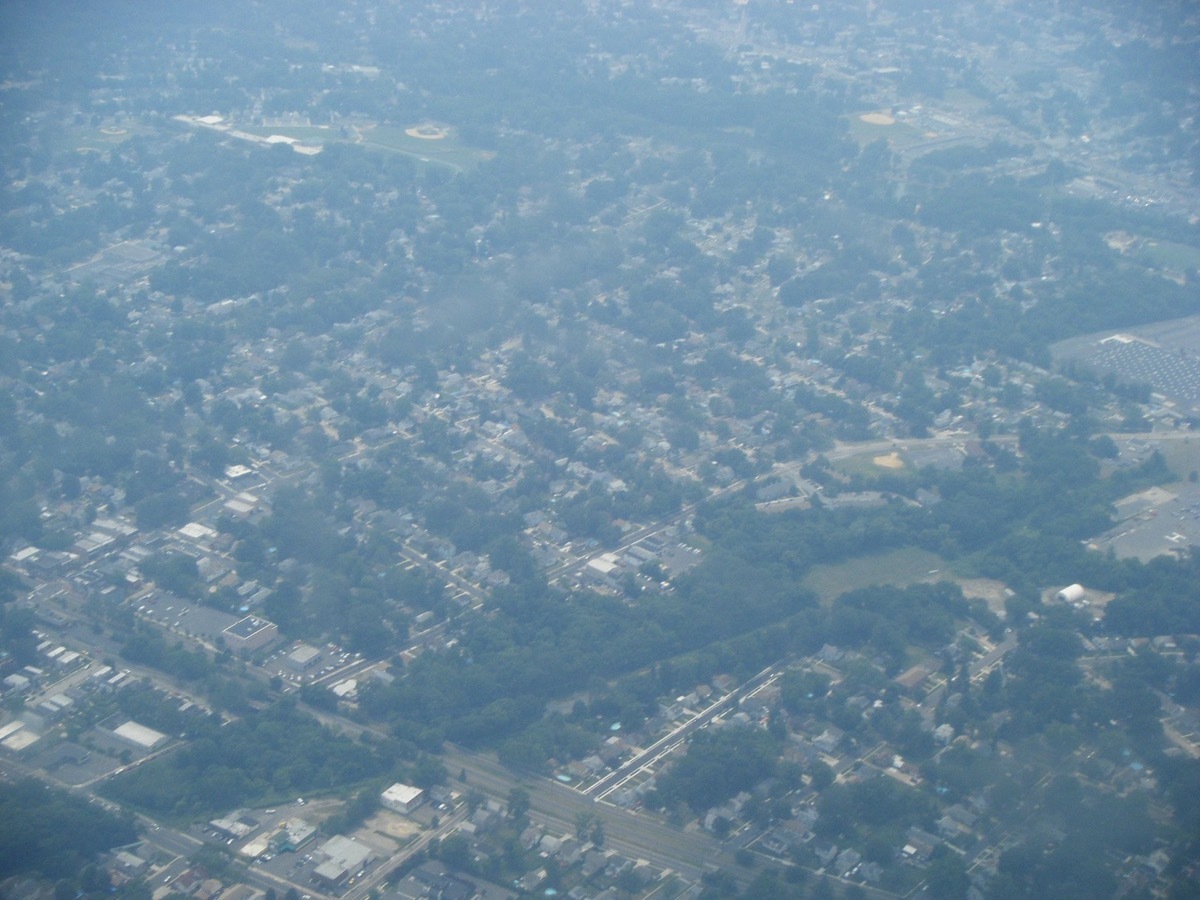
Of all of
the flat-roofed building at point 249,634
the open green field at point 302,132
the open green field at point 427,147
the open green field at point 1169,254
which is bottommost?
the flat-roofed building at point 249,634

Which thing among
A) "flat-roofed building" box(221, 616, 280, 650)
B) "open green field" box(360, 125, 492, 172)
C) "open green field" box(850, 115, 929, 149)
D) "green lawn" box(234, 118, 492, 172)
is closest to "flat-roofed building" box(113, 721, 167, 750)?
"flat-roofed building" box(221, 616, 280, 650)

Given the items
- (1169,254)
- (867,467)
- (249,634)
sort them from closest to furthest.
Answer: (249,634)
(867,467)
(1169,254)

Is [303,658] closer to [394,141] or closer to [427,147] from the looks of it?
[427,147]

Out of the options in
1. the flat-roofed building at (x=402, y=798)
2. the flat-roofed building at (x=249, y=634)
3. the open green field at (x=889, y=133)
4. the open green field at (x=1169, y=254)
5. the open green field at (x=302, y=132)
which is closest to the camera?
the flat-roofed building at (x=402, y=798)

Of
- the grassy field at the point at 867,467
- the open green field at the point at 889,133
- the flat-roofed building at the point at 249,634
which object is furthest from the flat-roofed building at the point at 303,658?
the open green field at the point at 889,133

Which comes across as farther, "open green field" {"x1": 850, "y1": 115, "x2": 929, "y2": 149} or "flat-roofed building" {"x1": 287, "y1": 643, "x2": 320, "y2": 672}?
"open green field" {"x1": 850, "y1": 115, "x2": 929, "y2": 149}

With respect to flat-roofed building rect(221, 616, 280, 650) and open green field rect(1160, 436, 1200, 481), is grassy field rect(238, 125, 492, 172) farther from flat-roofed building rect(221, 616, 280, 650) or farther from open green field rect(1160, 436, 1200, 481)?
flat-roofed building rect(221, 616, 280, 650)

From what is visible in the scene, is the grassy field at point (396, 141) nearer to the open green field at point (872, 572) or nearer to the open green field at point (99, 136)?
the open green field at point (99, 136)

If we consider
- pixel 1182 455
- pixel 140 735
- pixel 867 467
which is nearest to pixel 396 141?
pixel 867 467

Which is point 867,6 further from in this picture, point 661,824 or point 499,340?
point 661,824
